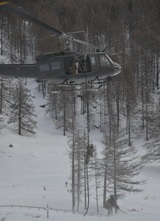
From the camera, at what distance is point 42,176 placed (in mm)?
45031

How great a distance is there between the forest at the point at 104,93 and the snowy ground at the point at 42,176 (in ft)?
5.22

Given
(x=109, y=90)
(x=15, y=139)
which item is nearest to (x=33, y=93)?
(x=109, y=90)

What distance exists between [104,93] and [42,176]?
94.3 feet

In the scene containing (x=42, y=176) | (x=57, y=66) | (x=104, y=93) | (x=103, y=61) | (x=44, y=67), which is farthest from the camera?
(x=104, y=93)

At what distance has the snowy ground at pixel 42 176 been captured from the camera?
3672 centimetres

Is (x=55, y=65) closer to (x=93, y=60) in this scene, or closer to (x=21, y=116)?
(x=93, y=60)

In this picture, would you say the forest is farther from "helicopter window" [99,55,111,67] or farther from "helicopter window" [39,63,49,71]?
"helicopter window" [39,63,49,71]

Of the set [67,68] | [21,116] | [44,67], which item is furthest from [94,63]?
[21,116]

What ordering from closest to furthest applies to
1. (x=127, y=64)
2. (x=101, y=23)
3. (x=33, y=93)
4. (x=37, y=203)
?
1. (x=37, y=203)
2. (x=33, y=93)
3. (x=127, y=64)
4. (x=101, y=23)

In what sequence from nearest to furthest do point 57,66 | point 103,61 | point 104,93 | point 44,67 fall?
point 57,66 < point 44,67 < point 103,61 < point 104,93

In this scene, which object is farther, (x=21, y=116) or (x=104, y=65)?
(x=21, y=116)

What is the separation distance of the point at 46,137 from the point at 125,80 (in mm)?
19907

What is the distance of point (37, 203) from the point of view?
35.7 m

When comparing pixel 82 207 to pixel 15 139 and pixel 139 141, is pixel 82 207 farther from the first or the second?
pixel 139 141
